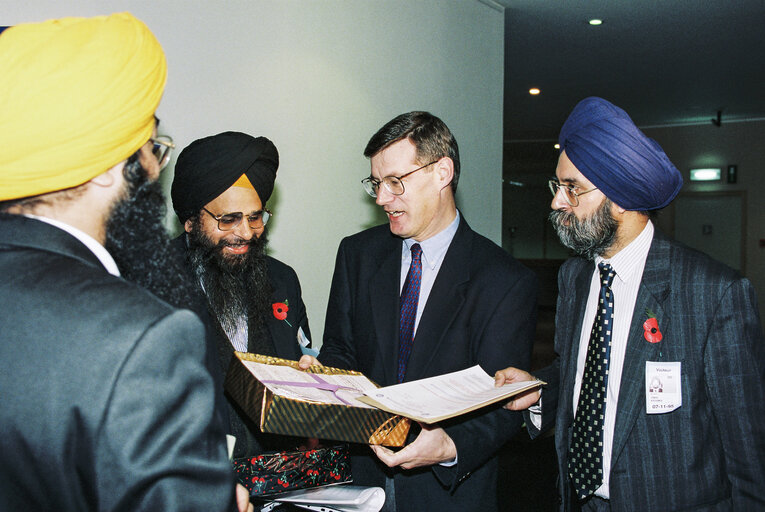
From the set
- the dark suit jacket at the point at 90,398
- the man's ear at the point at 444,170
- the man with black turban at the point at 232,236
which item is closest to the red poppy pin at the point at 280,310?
the man with black turban at the point at 232,236

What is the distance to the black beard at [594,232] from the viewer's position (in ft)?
6.31

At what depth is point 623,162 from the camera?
189 centimetres

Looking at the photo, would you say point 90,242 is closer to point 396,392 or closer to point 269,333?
point 396,392

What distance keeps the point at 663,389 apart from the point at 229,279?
4.59 ft

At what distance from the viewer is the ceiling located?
18.2 feet

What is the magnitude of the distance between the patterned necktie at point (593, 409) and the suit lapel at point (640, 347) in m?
0.06

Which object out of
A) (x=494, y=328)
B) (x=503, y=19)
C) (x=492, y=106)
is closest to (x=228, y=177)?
(x=494, y=328)

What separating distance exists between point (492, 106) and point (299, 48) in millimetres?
2456

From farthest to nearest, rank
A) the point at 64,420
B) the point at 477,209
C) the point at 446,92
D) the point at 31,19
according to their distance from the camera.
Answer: the point at 477,209 → the point at 446,92 → the point at 31,19 → the point at 64,420

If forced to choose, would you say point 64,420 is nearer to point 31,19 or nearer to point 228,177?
point 228,177

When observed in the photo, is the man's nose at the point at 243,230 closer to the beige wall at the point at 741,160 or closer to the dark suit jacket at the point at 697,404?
the dark suit jacket at the point at 697,404

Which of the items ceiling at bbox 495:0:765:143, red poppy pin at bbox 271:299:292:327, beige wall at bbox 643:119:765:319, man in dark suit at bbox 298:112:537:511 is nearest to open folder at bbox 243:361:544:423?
man in dark suit at bbox 298:112:537:511

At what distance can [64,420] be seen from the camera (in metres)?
0.83

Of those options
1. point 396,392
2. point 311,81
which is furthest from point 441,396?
point 311,81
